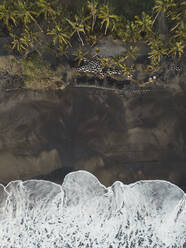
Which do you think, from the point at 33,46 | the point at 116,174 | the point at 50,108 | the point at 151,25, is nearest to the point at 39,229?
the point at 116,174

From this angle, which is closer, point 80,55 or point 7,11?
point 7,11

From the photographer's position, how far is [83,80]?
3.19 m

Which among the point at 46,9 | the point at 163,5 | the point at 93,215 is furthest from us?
the point at 93,215

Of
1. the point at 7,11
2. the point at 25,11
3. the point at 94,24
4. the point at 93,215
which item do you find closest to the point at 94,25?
the point at 94,24

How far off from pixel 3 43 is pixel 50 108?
3.68 ft

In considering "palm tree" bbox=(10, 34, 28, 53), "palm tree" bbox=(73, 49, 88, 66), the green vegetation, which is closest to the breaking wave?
"palm tree" bbox=(73, 49, 88, 66)

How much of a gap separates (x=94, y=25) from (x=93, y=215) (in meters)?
2.71

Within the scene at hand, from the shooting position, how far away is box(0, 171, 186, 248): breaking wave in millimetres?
3125

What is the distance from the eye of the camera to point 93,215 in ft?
10.3

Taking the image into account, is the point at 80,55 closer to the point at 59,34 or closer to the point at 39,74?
the point at 59,34

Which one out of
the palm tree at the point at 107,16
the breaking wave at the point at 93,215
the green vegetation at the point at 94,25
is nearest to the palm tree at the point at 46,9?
the green vegetation at the point at 94,25

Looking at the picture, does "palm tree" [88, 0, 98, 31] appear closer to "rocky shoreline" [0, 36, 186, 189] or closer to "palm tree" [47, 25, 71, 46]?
"palm tree" [47, 25, 71, 46]

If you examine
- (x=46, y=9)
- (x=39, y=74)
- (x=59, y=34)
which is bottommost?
(x=39, y=74)

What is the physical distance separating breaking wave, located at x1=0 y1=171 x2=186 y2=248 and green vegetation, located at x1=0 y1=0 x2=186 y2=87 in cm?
184
